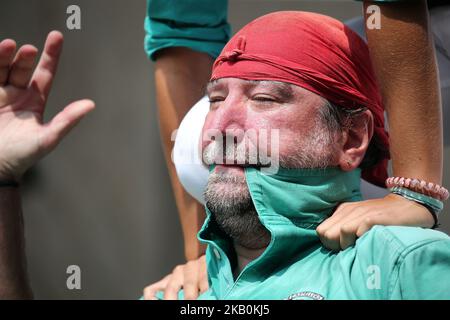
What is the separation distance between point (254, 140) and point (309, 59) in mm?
234

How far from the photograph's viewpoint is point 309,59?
196 cm

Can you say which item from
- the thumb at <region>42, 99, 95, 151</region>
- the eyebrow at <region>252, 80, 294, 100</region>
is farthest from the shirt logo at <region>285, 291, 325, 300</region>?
the thumb at <region>42, 99, 95, 151</region>

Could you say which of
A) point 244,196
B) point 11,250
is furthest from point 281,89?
point 11,250

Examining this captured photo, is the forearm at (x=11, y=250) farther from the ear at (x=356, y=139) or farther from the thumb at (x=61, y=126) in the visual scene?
the ear at (x=356, y=139)

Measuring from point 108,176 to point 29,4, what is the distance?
820mm

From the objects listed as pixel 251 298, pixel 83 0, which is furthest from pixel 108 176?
pixel 251 298

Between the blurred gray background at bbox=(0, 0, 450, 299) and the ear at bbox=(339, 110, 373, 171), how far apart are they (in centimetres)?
184

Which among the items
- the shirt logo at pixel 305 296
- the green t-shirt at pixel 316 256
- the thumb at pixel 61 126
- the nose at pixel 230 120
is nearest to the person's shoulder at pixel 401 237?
the green t-shirt at pixel 316 256

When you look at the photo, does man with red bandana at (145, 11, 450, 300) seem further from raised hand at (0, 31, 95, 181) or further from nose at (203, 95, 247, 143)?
raised hand at (0, 31, 95, 181)

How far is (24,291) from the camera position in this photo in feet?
6.63

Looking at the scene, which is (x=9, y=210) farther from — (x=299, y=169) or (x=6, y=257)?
(x=299, y=169)

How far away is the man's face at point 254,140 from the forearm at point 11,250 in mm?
448

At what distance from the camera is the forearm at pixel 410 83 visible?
5.90ft

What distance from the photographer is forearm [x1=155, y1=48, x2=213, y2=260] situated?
243 centimetres
